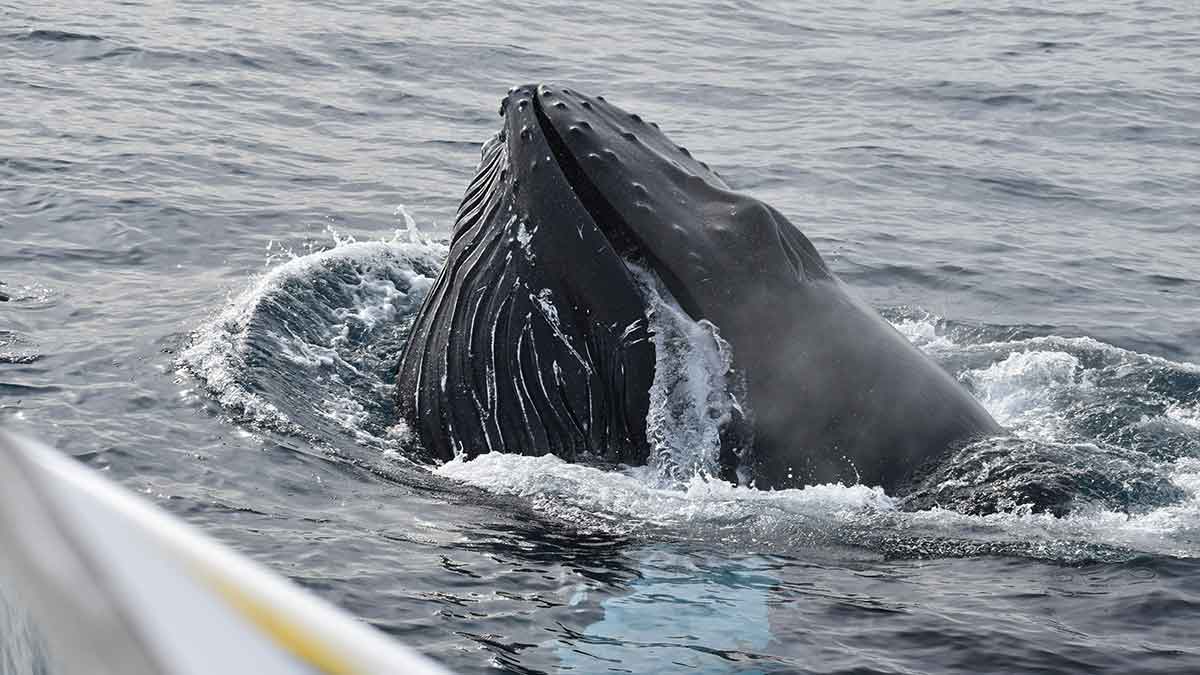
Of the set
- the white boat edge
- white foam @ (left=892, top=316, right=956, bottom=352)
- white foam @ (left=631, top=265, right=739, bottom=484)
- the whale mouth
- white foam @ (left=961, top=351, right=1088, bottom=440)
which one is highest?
the white boat edge

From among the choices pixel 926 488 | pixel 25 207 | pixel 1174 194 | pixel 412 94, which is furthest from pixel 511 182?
pixel 412 94

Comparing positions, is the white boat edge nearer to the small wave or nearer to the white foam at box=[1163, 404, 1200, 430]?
the small wave

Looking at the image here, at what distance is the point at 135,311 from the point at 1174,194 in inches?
424

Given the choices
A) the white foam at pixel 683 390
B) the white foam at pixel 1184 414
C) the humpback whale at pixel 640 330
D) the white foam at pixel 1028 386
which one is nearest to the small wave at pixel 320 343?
the humpback whale at pixel 640 330

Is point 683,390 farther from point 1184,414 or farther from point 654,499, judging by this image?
point 1184,414

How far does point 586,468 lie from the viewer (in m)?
6.27

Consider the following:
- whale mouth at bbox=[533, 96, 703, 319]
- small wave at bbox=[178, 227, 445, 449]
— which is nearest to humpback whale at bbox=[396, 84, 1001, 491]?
whale mouth at bbox=[533, 96, 703, 319]

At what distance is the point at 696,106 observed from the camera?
61.9ft

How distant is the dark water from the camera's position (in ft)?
17.7

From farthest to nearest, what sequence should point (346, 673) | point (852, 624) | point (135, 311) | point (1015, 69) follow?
point (1015, 69)
point (135, 311)
point (852, 624)
point (346, 673)

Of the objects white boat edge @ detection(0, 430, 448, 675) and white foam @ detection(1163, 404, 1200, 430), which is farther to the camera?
white foam @ detection(1163, 404, 1200, 430)

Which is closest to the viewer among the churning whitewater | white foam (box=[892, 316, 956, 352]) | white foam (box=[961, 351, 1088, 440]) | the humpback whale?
the churning whitewater

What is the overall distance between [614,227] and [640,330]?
1.51ft

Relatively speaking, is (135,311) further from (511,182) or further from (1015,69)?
(1015,69)
